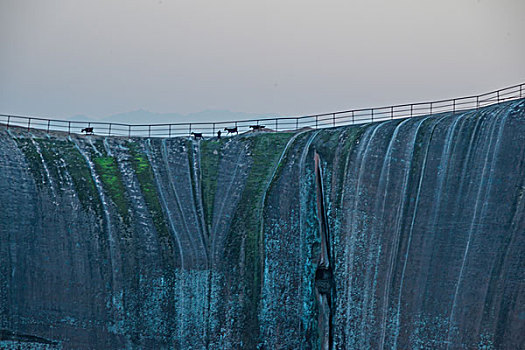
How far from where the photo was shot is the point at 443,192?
32.5 metres

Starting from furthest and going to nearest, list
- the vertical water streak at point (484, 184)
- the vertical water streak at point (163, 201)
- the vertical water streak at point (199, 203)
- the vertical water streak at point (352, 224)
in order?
the vertical water streak at point (199, 203) → the vertical water streak at point (163, 201) → the vertical water streak at point (352, 224) → the vertical water streak at point (484, 184)

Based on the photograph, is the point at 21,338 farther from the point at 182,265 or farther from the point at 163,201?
the point at 163,201

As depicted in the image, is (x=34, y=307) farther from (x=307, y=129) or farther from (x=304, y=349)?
(x=307, y=129)

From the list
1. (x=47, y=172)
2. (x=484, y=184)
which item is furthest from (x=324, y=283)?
(x=47, y=172)

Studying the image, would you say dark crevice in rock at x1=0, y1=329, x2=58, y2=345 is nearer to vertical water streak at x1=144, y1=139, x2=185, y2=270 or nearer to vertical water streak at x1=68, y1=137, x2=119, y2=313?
vertical water streak at x1=68, y1=137, x2=119, y2=313

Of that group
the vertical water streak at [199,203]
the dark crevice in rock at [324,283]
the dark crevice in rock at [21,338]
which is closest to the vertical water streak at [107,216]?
the dark crevice in rock at [21,338]

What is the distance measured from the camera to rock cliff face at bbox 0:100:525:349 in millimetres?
30359

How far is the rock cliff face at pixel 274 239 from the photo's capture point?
1195 inches

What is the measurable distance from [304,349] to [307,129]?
18.2m

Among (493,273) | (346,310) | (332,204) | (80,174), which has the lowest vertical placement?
(346,310)

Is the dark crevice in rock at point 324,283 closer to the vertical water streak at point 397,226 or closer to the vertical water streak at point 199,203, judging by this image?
the vertical water streak at point 397,226

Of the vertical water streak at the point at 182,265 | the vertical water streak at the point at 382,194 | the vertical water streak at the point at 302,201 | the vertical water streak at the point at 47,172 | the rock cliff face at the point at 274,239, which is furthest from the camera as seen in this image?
the vertical water streak at the point at 47,172

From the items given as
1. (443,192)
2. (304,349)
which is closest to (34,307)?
(304,349)

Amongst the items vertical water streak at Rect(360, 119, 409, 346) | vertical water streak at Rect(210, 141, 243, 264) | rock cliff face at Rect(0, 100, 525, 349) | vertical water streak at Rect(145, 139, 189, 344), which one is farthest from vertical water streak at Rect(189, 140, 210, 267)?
vertical water streak at Rect(360, 119, 409, 346)
